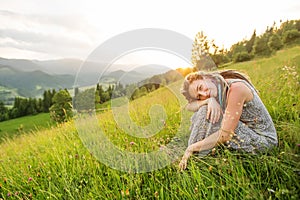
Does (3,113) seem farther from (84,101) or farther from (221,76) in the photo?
(221,76)

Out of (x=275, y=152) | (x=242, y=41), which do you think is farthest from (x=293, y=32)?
(x=275, y=152)

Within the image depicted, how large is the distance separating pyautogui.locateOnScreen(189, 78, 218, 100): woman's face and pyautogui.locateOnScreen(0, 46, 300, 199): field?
35cm

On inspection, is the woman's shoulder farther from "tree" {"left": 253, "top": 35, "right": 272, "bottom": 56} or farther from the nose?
"tree" {"left": 253, "top": 35, "right": 272, "bottom": 56}

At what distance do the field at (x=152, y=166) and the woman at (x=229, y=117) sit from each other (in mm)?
106

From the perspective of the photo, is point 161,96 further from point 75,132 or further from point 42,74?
point 42,74

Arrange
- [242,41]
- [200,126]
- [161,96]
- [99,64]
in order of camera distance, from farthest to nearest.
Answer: [242,41], [161,96], [99,64], [200,126]

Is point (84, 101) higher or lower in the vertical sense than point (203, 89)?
lower

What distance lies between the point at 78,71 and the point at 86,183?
123cm

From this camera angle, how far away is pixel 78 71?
9.16 feet

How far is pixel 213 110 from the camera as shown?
2.14 metres

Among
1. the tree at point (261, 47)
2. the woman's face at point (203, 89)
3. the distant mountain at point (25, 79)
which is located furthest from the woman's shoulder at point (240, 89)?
the distant mountain at point (25, 79)

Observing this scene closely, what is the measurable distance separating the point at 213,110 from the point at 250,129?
39 cm

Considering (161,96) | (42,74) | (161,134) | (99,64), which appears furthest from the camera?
(42,74)

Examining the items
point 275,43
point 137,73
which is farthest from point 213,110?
point 275,43
